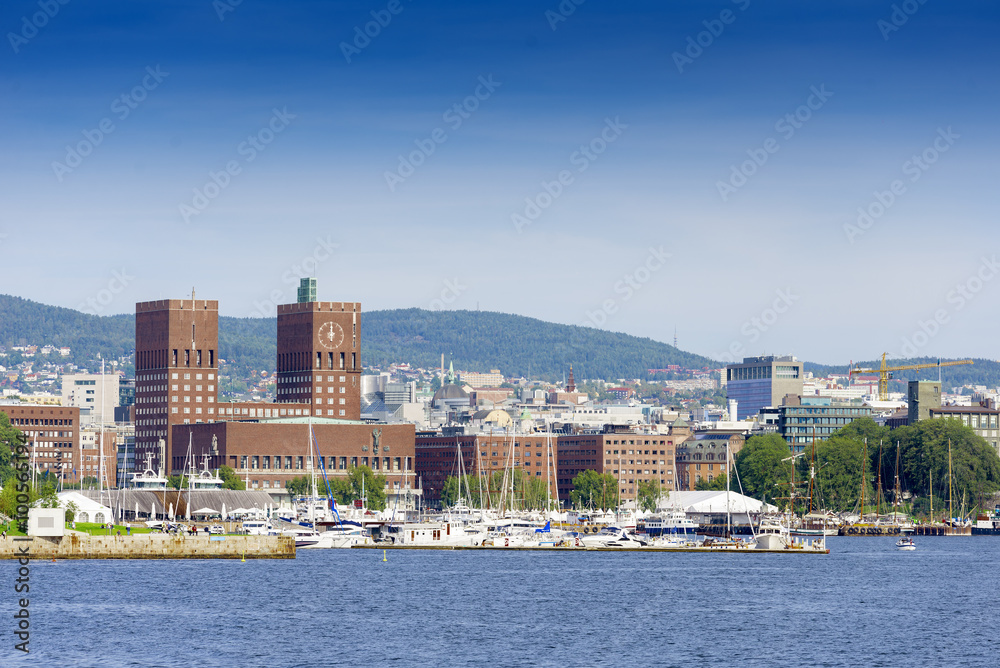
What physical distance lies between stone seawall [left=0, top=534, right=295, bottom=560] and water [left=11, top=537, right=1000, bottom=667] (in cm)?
111

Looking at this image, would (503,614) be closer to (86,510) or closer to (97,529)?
(97,529)

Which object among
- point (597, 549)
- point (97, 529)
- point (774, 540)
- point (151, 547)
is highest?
point (97, 529)

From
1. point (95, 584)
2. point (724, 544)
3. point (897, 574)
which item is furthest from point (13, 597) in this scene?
point (724, 544)

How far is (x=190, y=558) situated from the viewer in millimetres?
120500

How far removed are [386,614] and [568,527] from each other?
375 feet

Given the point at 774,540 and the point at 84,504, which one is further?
the point at 84,504

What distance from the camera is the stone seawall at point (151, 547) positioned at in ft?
366

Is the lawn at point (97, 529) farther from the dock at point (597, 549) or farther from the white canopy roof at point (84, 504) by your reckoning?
the dock at point (597, 549)

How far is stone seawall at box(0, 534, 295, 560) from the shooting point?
11156cm

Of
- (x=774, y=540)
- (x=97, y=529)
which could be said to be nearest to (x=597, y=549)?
(x=774, y=540)

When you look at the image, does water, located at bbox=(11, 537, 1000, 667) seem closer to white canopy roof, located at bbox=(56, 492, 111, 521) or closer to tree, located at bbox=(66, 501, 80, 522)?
tree, located at bbox=(66, 501, 80, 522)

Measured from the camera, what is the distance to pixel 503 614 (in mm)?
84500

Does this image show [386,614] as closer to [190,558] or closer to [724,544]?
[190,558]

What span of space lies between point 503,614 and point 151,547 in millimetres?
41802
